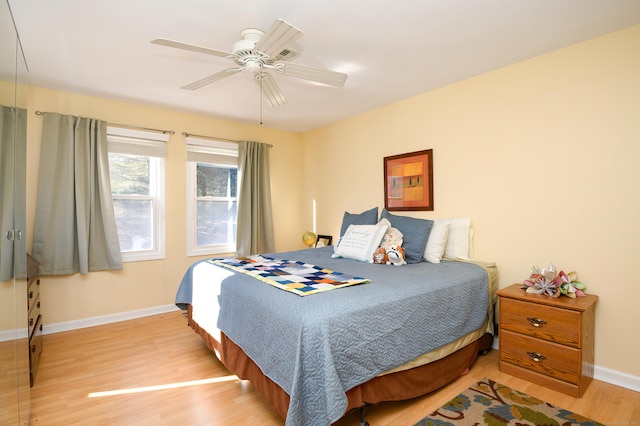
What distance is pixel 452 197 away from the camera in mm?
3064

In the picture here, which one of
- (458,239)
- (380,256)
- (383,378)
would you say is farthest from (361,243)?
(383,378)

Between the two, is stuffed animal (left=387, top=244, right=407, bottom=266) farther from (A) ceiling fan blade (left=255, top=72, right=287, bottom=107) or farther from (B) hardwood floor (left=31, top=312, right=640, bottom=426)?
(A) ceiling fan blade (left=255, top=72, right=287, bottom=107)

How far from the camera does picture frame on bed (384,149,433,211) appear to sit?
10.7 ft

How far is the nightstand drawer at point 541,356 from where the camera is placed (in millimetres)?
2016

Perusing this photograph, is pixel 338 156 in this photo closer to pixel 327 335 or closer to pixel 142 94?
pixel 142 94

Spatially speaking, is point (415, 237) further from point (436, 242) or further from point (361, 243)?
point (361, 243)

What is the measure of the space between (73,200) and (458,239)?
3.77 meters

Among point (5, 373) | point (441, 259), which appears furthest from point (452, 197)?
point (5, 373)

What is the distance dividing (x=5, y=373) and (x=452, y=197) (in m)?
3.27

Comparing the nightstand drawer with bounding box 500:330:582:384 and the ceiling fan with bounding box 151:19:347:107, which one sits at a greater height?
the ceiling fan with bounding box 151:19:347:107

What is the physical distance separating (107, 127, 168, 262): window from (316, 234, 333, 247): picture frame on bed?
2001mm

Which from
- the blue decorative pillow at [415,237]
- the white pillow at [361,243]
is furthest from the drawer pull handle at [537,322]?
the white pillow at [361,243]

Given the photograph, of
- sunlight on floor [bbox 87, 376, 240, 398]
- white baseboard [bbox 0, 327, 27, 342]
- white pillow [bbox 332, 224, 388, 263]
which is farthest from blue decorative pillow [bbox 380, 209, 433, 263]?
white baseboard [bbox 0, 327, 27, 342]

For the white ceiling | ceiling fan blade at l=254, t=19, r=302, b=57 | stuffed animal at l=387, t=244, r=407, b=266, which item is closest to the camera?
ceiling fan blade at l=254, t=19, r=302, b=57
